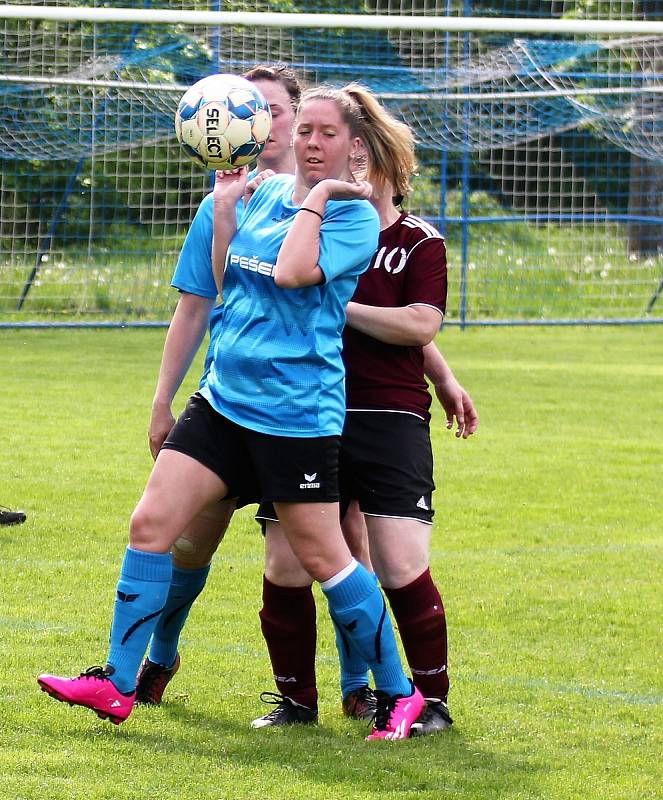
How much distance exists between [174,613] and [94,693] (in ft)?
1.92

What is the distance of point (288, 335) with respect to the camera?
411 centimetres

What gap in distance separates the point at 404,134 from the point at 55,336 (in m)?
12.5

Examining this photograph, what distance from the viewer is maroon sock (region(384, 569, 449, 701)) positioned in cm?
449

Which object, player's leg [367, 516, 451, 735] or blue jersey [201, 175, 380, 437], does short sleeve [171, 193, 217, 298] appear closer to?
blue jersey [201, 175, 380, 437]

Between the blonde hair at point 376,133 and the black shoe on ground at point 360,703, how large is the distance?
5.10 feet

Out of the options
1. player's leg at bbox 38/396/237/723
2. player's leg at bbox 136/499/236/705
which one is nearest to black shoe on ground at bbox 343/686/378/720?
player's leg at bbox 136/499/236/705

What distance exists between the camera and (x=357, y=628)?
428 centimetres

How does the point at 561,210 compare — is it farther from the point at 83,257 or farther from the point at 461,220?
the point at 83,257

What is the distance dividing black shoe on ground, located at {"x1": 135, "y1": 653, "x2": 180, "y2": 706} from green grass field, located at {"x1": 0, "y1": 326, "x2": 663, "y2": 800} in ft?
0.22

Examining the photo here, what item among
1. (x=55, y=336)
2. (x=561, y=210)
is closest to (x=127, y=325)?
(x=55, y=336)

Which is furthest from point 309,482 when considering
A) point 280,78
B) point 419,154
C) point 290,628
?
point 419,154

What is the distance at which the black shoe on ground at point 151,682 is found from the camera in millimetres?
4629

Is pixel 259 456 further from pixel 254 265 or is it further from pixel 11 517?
pixel 11 517

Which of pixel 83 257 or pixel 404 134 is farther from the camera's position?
pixel 83 257
